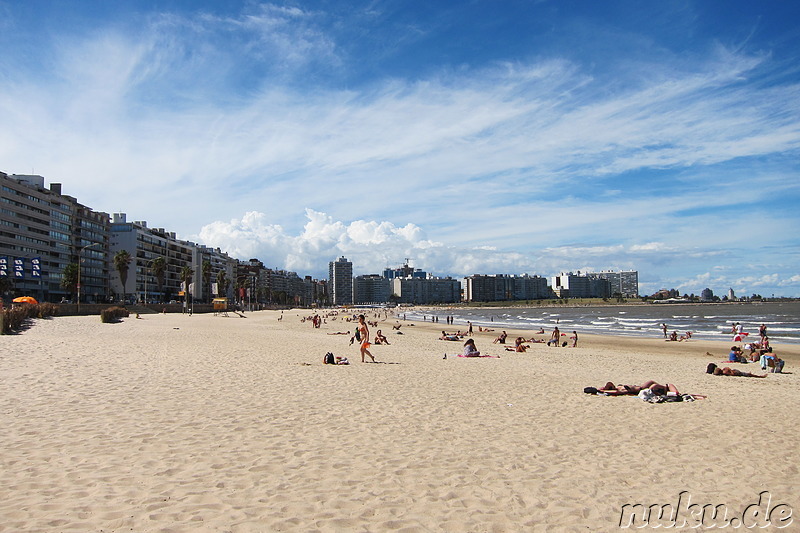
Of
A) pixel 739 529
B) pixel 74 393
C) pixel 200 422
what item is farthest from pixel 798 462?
pixel 74 393

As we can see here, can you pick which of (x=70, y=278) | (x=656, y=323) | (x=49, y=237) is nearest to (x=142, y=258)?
(x=49, y=237)

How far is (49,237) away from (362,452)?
10010 cm

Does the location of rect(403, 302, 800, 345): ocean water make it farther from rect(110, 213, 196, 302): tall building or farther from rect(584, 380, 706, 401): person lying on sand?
rect(110, 213, 196, 302): tall building

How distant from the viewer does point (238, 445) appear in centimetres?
729

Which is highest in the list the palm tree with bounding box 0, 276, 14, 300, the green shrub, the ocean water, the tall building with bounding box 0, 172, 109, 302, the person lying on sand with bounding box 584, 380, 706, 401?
the tall building with bounding box 0, 172, 109, 302

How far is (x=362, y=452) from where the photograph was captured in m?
7.17

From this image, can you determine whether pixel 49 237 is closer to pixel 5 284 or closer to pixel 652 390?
pixel 5 284

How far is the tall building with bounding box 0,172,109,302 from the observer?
7894 centimetres

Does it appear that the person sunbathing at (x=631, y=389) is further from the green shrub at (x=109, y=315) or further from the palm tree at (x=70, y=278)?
the palm tree at (x=70, y=278)

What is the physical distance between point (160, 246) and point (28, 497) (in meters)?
129

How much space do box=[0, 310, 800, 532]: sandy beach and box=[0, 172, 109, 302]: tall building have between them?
226 feet

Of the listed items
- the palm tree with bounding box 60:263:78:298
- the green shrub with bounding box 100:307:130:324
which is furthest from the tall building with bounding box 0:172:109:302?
the green shrub with bounding box 100:307:130:324

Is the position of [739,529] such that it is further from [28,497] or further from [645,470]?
[28,497]

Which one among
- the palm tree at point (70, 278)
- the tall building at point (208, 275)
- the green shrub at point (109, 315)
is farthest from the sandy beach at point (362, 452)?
the tall building at point (208, 275)
